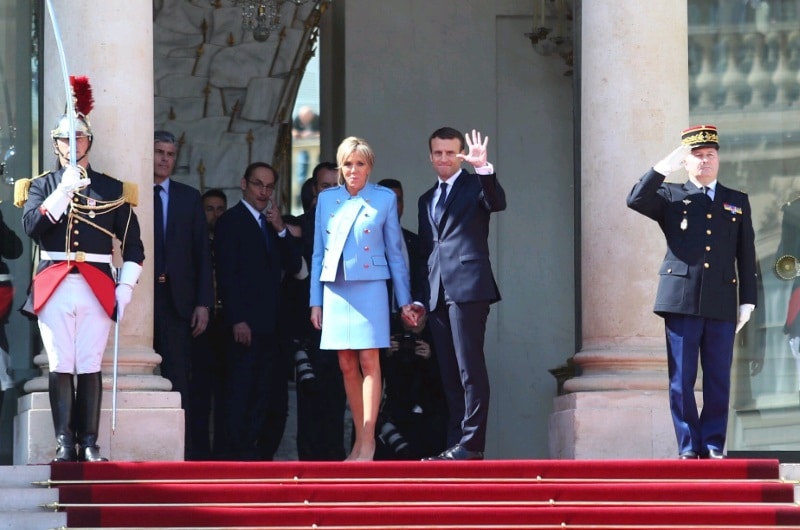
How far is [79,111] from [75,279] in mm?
1027

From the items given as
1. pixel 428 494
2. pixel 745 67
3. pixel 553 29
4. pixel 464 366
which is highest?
pixel 553 29

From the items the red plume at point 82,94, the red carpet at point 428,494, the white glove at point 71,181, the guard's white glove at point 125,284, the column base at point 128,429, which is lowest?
the red carpet at point 428,494

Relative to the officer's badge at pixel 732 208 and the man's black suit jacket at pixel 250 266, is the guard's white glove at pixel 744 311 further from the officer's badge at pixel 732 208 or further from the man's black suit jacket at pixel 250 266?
the man's black suit jacket at pixel 250 266

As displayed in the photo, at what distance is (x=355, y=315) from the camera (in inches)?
508

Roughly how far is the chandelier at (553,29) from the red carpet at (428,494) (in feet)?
20.1

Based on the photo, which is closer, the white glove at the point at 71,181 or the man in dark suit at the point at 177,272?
the white glove at the point at 71,181

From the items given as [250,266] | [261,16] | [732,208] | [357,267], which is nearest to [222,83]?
[261,16]

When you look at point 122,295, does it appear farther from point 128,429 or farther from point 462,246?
point 462,246

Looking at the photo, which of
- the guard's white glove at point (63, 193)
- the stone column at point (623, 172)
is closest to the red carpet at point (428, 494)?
the guard's white glove at point (63, 193)

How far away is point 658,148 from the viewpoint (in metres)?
13.7

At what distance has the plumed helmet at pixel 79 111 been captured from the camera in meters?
12.5

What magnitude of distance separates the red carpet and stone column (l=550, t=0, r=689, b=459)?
1704 millimetres

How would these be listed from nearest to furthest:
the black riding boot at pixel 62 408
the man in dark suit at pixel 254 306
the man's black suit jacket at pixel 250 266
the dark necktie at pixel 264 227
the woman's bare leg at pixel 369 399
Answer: the black riding boot at pixel 62 408 → the woman's bare leg at pixel 369 399 → the man in dark suit at pixel 254 306 → the man's black suit jacket at pixel 250 266 → the dark necktie at pixel 264 227

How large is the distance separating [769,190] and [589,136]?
195cm
